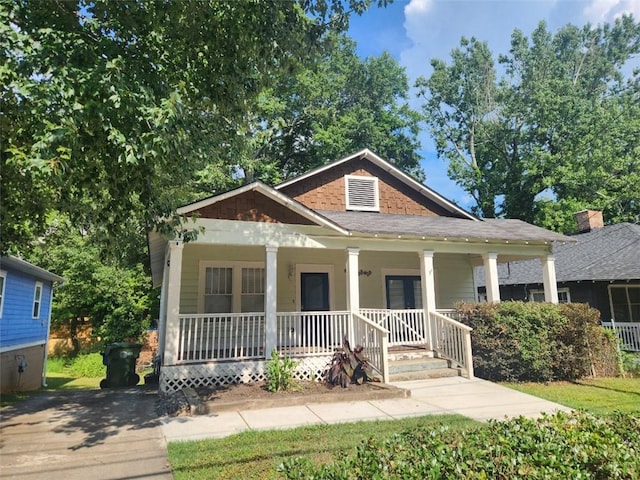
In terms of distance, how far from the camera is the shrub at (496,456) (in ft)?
9.57

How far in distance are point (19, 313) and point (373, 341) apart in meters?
11.8

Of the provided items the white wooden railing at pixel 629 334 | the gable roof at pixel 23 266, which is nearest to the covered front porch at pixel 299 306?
the gable roof at pixel 23 266

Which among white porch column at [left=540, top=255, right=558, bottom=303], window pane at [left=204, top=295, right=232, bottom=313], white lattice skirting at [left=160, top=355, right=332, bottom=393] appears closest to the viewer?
white lattice skirting at [left=160, top=355, right=332, bottom=393]

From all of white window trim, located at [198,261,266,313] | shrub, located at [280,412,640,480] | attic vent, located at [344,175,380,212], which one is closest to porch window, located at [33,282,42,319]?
white window trim, located at [198,261,266,313]

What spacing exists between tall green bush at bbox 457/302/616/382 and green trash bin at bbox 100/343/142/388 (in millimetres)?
9059

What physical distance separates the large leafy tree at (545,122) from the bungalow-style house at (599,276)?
248 inches

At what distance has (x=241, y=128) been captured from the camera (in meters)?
7.36

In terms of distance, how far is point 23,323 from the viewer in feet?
45.7

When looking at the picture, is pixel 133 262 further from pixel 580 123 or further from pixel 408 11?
pixel 580 123

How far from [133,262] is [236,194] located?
18360 millimetres

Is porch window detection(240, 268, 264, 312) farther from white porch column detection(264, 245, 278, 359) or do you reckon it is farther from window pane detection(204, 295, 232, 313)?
white porch column detection(264, 245, 278, 359)

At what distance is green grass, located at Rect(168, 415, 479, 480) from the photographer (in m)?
4.41

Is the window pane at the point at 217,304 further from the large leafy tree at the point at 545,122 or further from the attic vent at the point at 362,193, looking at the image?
the large leafy tree at the point at 545,122

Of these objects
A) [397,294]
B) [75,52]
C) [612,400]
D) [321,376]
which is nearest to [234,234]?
[321,376]
